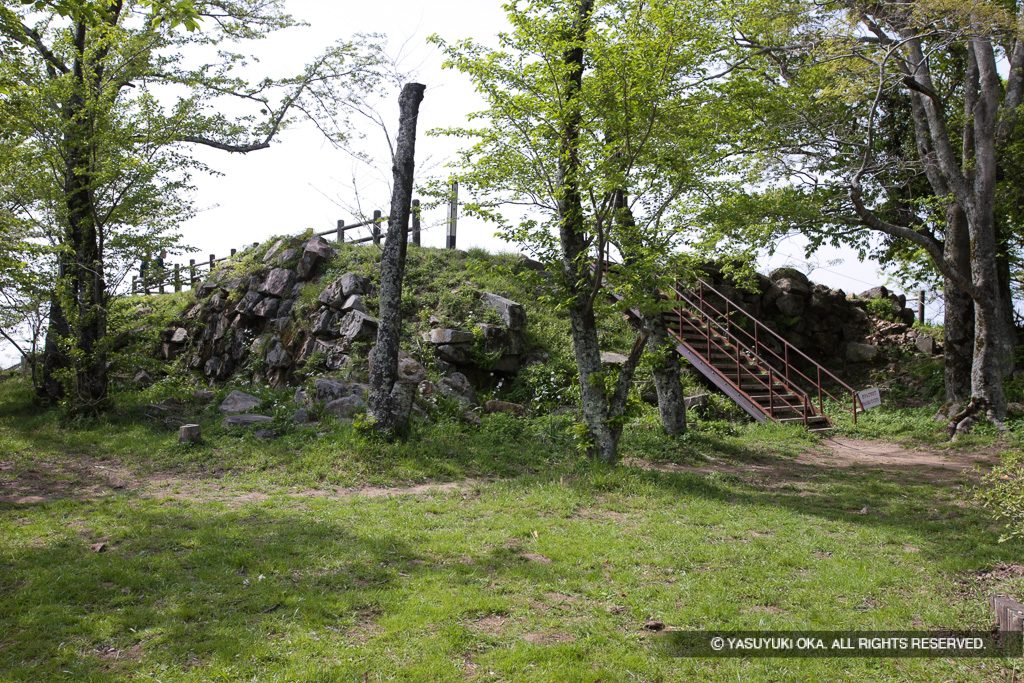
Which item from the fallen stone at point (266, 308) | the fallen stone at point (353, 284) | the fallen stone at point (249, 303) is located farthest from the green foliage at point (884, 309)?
the fallen stone at point (249, 303)

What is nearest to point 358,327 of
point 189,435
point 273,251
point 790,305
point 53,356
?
point 189,435

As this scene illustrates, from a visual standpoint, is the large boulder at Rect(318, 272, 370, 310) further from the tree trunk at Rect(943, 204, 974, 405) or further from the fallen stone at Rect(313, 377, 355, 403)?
the tree trunk at Rect(943, 204, 974, 405)

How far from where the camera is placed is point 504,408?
43.8 ft

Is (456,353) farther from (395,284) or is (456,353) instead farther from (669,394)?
(669,394)

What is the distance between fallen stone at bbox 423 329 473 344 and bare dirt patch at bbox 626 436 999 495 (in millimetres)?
5446

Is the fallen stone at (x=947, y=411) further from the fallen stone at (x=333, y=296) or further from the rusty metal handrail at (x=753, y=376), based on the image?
the fallen stone at (x=333, y=296)

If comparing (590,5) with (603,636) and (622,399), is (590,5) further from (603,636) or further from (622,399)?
(603,636)

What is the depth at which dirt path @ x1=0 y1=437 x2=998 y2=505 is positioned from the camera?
809 centimetres

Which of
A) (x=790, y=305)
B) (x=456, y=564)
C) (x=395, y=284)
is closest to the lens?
(x=456, y=564)

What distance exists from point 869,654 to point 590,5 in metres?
9.91

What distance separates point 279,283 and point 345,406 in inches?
279

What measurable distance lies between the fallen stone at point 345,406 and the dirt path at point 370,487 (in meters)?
2.90

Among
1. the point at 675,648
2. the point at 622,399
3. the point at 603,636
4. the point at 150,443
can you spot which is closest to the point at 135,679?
the point at 603,636

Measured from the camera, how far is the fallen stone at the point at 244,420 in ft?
37.5
